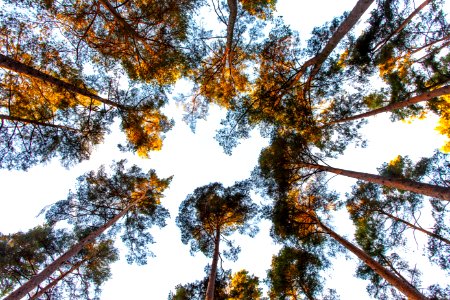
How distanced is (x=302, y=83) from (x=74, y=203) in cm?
1207

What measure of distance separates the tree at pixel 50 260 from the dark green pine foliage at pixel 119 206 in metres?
0.76

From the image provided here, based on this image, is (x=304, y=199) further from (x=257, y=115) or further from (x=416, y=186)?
(x=416, y=186)

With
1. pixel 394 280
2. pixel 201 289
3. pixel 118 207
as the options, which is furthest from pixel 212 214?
pixel 394 280

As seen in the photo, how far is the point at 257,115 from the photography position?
1103 centimetres

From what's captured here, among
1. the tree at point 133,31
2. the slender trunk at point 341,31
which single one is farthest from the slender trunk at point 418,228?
the tree at point 133,31

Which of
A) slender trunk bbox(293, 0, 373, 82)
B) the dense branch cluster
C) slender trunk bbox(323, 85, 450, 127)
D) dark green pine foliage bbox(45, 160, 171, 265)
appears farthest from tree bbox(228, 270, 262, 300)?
slender trunk bbox(293, 0, 373, 82)

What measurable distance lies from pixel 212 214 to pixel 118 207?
16.9 feet

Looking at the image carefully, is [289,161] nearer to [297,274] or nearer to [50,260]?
[297,274]

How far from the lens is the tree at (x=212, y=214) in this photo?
45.9ft

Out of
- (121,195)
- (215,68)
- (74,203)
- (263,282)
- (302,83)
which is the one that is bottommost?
(263,282)

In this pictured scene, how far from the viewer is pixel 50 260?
37.1ft

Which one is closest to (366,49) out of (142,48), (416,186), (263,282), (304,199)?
(416,186)

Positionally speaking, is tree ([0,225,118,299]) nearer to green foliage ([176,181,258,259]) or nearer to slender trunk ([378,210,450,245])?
green foliage ([176,181,258,259])

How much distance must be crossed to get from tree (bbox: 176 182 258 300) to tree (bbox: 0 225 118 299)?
13.4 ft
